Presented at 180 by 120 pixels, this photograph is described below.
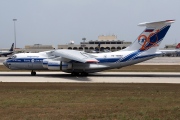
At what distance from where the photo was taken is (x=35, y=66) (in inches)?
1259

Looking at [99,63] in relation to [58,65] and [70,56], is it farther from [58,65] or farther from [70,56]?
[58,65]

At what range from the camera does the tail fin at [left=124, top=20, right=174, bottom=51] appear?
3055 centimetres

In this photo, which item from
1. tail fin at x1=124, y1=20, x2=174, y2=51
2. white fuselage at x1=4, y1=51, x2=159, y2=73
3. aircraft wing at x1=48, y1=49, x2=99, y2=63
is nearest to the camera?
aircraft wing at x1=48, y1=49, x2=99, y2=63

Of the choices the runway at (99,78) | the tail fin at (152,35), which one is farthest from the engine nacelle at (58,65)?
the tail fin at (152,35)

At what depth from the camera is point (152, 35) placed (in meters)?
30.9

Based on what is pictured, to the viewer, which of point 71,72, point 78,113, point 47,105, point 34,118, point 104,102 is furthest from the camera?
point 71,72

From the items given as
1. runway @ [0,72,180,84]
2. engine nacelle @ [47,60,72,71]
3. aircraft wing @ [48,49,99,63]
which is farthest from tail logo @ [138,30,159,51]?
engine nacelle @ [47,60,72,71]

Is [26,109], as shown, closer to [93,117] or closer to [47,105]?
[47,105]

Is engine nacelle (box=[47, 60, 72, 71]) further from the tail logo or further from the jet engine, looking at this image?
the tail logo

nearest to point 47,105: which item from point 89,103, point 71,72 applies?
point 89,103

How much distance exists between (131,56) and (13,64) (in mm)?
12824

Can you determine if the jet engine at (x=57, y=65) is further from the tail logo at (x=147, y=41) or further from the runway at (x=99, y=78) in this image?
the tail logo at (x=147, y=41)

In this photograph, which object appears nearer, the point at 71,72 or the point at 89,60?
the point at 89,60

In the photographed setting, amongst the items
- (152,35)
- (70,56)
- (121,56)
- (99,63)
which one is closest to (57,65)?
(70,56)
